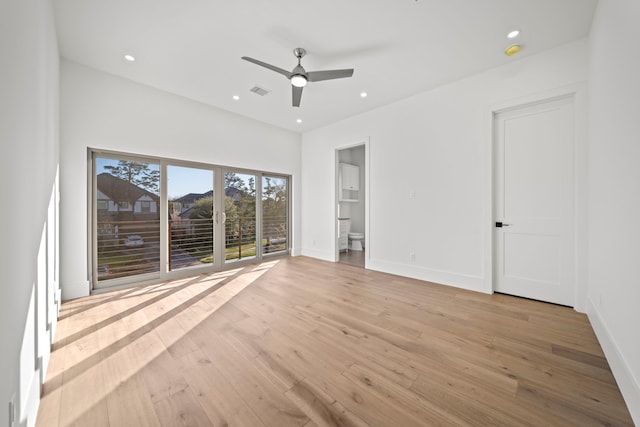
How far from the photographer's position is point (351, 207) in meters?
6.99

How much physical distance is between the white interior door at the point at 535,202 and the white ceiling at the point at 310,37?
2.76 feet

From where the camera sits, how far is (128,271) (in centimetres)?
347

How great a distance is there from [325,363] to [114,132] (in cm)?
395

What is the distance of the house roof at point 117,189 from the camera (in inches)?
130

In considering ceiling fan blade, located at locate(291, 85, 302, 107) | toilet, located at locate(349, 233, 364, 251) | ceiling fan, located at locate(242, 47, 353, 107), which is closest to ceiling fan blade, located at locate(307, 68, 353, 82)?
ceiling fan, located at locate(242, 47, 353, 107)

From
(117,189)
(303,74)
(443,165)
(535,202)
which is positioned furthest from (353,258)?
(117,189)

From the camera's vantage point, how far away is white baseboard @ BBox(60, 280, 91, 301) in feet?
9.72

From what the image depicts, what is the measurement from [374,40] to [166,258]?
4.17 m

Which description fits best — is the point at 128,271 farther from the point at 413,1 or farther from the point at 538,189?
the point at 538,189

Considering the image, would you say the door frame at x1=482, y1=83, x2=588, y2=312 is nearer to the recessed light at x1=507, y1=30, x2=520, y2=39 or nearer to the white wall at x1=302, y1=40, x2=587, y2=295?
the white wall at x1=302, y1=40, x2=587, y2=295

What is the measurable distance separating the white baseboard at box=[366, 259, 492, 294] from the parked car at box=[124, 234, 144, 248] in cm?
373

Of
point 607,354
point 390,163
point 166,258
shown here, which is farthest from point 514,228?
point 166,258

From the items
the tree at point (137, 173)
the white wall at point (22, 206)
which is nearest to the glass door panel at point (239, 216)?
the tree at point (137, 173)

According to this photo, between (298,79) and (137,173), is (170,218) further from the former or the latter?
(298,79)
